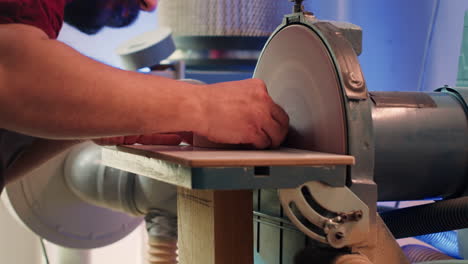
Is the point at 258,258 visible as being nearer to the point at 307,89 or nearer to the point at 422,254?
the point at 307,89

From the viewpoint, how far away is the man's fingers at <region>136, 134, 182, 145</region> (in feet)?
3.18

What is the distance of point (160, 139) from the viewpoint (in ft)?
3.18

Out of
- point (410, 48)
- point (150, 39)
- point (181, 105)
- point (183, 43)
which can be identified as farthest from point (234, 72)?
point (181, 105)

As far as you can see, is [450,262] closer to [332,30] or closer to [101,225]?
[332,30]

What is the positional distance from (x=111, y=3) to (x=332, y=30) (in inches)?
24.5

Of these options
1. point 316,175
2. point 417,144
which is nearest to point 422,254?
point 417,144

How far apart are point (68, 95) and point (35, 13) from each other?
0.72ft

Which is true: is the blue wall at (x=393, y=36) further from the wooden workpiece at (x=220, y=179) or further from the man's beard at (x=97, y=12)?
the wooden workpiece at (x=220, y=179)

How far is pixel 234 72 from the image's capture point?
204 centimetres

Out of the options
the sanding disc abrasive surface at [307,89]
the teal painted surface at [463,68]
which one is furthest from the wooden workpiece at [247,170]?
the teal painted surface at [463,68]

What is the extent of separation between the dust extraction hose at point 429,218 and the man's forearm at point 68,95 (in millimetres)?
556

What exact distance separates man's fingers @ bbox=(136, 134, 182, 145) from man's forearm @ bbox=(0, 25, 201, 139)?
0.75ft

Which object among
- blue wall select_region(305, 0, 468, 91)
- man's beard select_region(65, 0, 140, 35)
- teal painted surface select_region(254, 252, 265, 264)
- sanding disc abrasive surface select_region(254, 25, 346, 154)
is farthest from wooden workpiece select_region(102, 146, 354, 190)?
blue wall select_region(305, 0, 468, 91)

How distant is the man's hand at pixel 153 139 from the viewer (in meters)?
0.97
